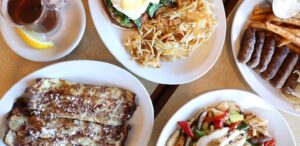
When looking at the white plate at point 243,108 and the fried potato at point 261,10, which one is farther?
the fried potato at point 261,10

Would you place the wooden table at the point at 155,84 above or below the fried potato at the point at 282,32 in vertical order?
below

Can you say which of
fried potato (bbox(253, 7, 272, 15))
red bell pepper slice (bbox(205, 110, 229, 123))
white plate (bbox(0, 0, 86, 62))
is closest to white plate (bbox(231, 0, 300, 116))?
fried potato (bbox(253, 7, 272, 15))

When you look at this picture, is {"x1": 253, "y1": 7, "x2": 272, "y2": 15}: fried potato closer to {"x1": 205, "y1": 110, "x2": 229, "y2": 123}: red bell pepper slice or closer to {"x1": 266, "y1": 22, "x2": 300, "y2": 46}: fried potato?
{"x1": 266, "y1": 22, "x2": 300, "y2": 46}: fried potato

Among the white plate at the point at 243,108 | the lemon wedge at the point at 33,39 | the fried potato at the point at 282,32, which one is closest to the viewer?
the lemon wedge at the point at 33,39

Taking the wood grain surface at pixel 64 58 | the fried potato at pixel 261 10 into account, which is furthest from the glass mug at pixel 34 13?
the fried potato at pixel 261 10

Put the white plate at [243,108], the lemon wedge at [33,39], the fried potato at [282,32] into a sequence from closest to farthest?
1. the lemon wedge at [33,39]
2. the white plate at [243,108]
3. the fried potato at [282,32]

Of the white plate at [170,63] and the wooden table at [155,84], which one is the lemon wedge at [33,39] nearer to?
the wooden table at [155,84]

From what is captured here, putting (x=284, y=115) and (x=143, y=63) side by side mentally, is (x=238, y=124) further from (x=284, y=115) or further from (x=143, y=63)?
(x=143, y=63)
